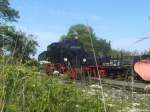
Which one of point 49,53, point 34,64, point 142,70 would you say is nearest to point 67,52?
point 49,53

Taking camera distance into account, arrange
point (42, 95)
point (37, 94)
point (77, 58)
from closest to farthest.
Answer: point (42, 95) < point (37, 94) < point (77, 58)

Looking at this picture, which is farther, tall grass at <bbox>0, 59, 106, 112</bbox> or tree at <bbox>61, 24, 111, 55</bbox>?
tall grass at <bbox>0, 59, 106, 112</bbox>

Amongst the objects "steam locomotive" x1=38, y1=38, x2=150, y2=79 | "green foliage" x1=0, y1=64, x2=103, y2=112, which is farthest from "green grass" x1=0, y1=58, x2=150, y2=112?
"steam locomotive" x1=38, y1=38, x2=150, y2=79

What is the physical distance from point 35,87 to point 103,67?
2322 centimetres

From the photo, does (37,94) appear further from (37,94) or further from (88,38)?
(88,38)

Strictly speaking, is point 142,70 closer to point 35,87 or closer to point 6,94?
point 6,94

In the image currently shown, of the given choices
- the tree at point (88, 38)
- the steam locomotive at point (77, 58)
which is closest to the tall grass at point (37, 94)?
the tree at point (88, 38)

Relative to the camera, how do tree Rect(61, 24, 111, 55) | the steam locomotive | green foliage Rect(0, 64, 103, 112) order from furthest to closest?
the steam locomotive, green foliage Rect(0, 64, 103, 112), tree Rect(61, 24, 111, 55)

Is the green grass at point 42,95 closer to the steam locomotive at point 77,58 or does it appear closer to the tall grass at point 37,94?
the tall grass at point 37,94

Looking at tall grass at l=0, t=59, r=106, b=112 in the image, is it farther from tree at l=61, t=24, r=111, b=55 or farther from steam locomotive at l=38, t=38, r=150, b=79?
steam locomotive at l=38, t=38, r=150, b=79

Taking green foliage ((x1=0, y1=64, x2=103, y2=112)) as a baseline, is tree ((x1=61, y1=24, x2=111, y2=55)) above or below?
above

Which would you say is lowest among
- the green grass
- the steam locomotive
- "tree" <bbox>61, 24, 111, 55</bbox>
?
the green grass

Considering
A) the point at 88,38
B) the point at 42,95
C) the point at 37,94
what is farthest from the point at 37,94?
the point at 88,38

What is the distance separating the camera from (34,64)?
595cm
